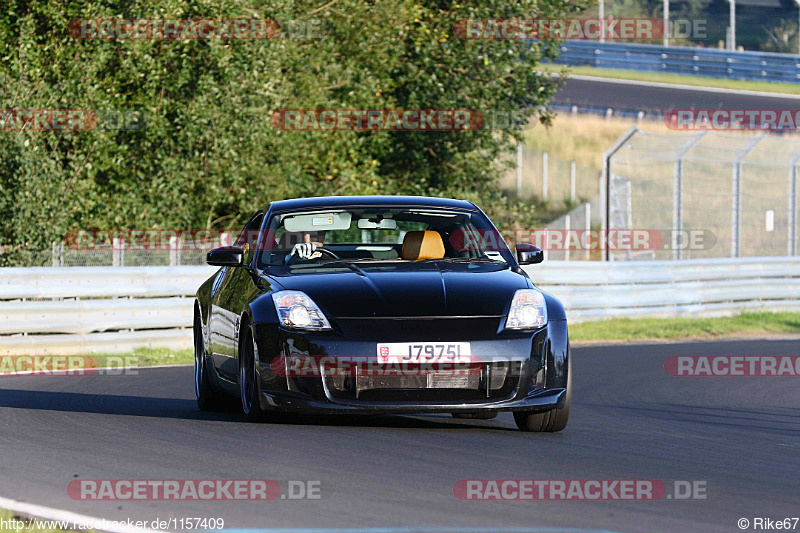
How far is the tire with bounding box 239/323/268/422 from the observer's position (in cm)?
867

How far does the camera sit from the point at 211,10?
21938 millimetres

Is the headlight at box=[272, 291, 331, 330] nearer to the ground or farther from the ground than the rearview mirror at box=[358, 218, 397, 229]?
nearer to the ground

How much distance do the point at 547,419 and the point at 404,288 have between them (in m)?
1.21

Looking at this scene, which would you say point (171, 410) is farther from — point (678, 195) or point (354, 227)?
point (678, 195)

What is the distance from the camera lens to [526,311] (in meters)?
8.50

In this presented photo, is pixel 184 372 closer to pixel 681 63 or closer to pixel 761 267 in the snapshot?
pixel 761 267

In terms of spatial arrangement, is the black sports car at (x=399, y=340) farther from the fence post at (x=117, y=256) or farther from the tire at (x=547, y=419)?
the fence post at (x=117, y=256)

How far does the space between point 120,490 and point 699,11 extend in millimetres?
54450

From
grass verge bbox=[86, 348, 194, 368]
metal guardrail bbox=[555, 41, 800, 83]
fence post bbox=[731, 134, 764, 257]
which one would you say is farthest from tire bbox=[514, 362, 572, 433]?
metal guardrail bbox=[555, 41, 800, 83]

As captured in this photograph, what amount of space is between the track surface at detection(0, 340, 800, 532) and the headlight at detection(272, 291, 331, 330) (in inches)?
25.1

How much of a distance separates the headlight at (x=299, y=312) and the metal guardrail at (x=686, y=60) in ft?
127

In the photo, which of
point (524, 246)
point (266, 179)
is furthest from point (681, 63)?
point (524, 246)

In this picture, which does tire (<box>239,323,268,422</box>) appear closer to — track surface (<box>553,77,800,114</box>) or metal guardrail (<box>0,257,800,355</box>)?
metal guardrail (<box>0,257,800,355</box>)

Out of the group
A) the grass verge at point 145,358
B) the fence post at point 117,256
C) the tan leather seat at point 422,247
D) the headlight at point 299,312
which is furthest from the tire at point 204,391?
the fence post at point 117,256
